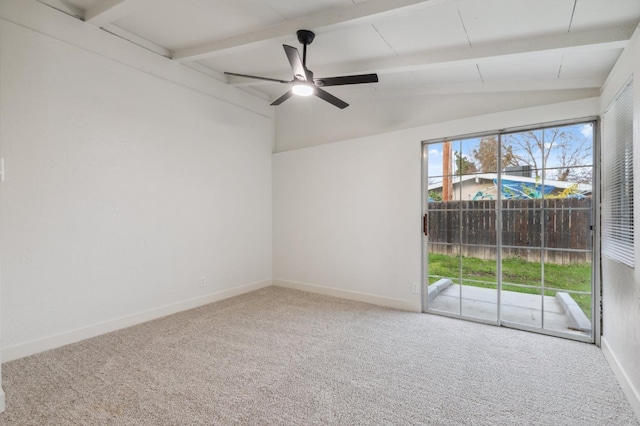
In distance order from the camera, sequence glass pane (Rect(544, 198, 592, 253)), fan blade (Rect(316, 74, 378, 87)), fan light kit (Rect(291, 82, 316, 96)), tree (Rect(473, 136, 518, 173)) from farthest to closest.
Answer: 1. tree (Rect(473, 136, 518, 173))
2. glass pane (Rect(544, 198, 592, 253))
3. fan light kit (Rect(291, 82, 316, 96))
4. fan blade (Rect(316, 74, 378, 87))

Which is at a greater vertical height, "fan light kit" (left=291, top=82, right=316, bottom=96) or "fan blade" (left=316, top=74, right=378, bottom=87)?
"fan blade" (left=316, top=74, right=378, bottom=87)

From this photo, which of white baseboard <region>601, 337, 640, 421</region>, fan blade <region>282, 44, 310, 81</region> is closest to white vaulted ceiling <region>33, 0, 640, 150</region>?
fan blade <region>282, 44, 310, 81</region>

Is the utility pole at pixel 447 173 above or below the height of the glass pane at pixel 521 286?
above

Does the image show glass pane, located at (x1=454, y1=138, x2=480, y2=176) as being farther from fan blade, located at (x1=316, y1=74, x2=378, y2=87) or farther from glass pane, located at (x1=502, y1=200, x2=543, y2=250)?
fan blade, located at (x1=316, y1=74, x2=378, y2=87)

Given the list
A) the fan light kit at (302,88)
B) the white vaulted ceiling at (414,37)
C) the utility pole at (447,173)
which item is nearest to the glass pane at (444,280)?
the utility pole at (447,173)

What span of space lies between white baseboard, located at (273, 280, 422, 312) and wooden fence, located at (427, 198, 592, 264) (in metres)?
0.76

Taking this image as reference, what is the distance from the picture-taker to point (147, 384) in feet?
7.22

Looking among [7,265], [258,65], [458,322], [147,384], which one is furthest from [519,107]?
[7,265]

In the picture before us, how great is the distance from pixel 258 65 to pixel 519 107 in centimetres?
298

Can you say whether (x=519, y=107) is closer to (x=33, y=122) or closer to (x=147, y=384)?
(x=147, y=384)

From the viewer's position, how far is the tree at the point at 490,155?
11.2 feet

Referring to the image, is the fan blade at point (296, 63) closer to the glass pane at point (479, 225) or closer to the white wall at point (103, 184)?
the white wall at point (103, 184)

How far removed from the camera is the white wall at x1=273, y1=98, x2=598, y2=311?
3.83 metres

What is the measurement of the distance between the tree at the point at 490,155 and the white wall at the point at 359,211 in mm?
199
